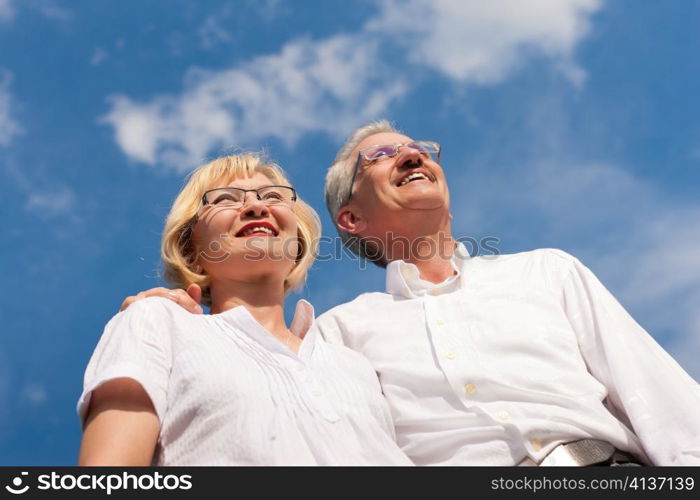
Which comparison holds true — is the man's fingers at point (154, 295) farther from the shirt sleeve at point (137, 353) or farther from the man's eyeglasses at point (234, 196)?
the man's eyeglasses at point (234, 196)

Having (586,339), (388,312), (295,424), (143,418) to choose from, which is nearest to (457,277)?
(388,312)

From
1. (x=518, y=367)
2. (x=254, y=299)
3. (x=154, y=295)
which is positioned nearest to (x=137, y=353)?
(x=154, y=295)

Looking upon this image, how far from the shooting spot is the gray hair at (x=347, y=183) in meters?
7.32

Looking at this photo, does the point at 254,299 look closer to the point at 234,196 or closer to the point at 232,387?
the point at 234,196

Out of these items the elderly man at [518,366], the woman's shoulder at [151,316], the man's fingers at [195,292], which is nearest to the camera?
the woman's shoulder at [151,316]

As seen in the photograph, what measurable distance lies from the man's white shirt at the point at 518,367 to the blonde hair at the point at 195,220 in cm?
67

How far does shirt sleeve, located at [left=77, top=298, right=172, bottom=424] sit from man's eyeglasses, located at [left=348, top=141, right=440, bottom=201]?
3.12 meters

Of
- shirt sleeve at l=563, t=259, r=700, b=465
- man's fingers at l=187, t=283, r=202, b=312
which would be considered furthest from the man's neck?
man's fingers at l=187, t=283, r=202, b=312

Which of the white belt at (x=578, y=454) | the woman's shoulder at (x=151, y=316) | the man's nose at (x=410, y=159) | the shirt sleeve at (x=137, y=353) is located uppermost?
the man's nose at (x=410, y=159)

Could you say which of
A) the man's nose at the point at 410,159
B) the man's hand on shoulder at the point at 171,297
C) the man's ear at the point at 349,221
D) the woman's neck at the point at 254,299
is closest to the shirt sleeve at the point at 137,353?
the man's hand on shoulder at the point at 171,297

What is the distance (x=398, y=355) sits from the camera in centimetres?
515

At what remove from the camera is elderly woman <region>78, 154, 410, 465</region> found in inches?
147
